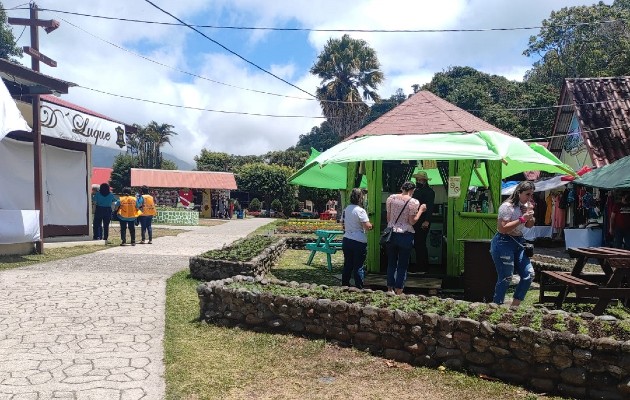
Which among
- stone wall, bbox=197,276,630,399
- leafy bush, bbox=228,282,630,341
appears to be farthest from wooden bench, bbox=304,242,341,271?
stone wall, bbox=197,276,630,399

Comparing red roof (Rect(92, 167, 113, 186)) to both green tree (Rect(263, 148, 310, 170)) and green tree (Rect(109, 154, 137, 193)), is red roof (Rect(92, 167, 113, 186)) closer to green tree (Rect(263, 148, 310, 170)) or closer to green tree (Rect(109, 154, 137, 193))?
green tree (Rect(109, 154, 137, 193))

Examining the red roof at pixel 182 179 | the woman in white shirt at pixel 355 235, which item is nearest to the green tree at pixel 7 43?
the red roof at pixel 182 179

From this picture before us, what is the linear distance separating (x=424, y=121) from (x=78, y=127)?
8596mm

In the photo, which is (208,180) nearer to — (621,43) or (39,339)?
(621,43)

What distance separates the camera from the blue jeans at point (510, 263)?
6.09 meters

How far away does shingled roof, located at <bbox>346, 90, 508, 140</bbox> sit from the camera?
878 cm

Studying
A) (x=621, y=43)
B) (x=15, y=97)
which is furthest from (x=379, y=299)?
(x=621, y=43)

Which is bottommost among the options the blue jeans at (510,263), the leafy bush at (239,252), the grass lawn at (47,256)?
the grass lawn at (47,256)

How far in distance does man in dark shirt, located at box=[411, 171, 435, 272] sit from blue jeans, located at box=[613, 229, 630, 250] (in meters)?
5.45

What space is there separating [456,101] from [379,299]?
136 ft

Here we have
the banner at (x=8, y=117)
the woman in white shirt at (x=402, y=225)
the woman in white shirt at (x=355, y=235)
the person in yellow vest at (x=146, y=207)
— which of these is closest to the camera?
the woman in white shirt at (x=402, y=225)

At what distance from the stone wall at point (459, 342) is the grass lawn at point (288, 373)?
0.13 m

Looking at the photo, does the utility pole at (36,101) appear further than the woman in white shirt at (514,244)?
Yes

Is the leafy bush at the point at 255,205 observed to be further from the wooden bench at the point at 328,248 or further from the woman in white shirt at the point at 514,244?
the woman in white shirt at the point at 514,244
